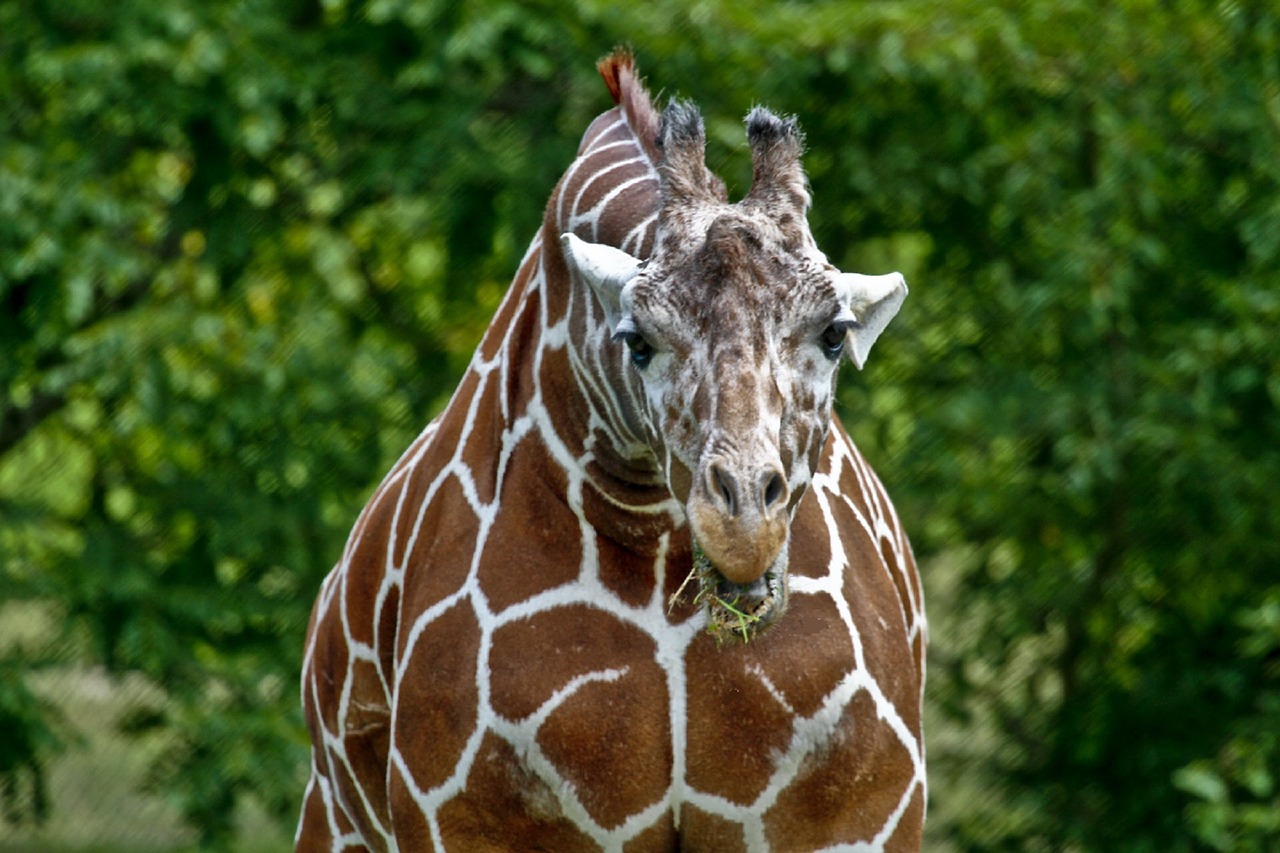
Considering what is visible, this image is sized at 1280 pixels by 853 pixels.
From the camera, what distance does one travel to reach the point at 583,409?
283 cm

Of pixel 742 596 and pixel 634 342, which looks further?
pixel 634 342

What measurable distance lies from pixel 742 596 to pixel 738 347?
1.07 feet

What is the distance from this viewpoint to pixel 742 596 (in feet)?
7.79

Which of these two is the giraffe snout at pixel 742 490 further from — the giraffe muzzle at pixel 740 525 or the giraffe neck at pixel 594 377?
the giraffe neck at pixel 594 377

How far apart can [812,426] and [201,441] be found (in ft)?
14.7

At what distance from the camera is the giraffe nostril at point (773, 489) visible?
230 centimetres

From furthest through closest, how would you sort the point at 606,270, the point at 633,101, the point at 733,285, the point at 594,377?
the point at 633,101 < the point at 594,377 < the point at 606,270 < the point at 733,285

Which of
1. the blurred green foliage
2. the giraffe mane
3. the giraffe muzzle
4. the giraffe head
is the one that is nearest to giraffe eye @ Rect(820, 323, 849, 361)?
the giraffe head

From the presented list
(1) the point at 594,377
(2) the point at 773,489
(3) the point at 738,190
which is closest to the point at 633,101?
(1) the point at 594,377

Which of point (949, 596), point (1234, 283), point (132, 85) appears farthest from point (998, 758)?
point (132, 85)

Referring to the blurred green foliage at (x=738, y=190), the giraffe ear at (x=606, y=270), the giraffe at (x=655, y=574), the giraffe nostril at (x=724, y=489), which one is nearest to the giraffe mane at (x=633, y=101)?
the giraffe at (x=655, y=574)

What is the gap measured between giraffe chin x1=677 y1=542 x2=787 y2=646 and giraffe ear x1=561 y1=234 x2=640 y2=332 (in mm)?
395

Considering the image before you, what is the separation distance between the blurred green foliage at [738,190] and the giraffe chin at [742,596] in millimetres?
3993

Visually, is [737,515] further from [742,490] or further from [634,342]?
[634,342]
